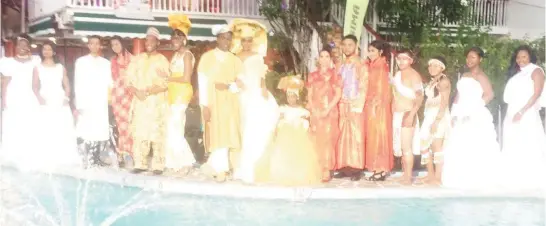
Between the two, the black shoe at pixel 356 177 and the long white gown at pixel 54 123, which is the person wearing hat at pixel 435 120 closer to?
the black shoe at pixel 356 177

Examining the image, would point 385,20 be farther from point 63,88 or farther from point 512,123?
point 63,88

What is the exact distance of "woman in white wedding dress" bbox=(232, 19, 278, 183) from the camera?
220 inches

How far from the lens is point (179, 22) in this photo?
5.54m

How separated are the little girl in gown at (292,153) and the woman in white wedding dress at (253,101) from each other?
0.20ft

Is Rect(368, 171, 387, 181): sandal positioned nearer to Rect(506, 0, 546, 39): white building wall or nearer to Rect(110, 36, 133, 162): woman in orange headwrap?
Rect(506, 0, 546, 39): white building wall

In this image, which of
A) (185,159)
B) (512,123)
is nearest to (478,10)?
(512,123)

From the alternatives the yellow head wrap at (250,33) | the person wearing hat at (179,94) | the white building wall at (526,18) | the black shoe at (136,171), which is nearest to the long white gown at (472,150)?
the white building wall at (526,18)

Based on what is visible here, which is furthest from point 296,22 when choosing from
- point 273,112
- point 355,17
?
point 273,112

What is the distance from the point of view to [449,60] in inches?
226

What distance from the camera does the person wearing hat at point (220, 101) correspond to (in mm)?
5609

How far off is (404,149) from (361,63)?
71 centimetres

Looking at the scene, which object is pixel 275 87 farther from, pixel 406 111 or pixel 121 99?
A: pixel 121 99

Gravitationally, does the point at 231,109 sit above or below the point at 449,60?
below

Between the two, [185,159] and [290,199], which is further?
[185,159]
